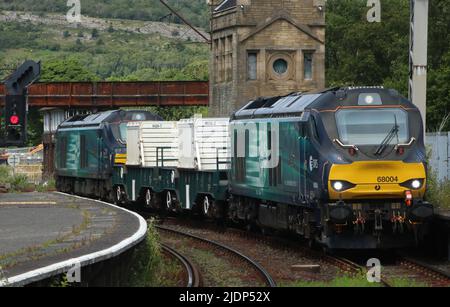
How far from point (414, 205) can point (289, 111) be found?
3564 millimetres

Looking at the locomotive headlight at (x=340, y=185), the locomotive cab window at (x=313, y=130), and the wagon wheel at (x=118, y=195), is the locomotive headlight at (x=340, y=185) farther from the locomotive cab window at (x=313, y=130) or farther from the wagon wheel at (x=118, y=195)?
the wagon wheel at (x=118, y=195)

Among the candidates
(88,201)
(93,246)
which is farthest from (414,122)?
(88,201)

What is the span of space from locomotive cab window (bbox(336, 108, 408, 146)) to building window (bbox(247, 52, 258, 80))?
2108 inches

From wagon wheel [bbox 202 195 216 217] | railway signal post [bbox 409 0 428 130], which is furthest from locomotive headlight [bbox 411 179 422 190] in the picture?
wagon wheel [bbox 202 195 216 217]

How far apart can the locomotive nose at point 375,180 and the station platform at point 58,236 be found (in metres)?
3.53

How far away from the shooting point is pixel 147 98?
78125 mm

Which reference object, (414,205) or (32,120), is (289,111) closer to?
(414,205)

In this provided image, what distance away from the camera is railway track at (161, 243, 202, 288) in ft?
60.8

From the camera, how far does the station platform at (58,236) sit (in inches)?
591

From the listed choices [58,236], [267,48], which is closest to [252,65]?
[267,48]

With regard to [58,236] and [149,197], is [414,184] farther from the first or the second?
[149,197]

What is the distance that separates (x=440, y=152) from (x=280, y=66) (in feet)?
152

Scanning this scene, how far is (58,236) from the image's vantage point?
20.9m

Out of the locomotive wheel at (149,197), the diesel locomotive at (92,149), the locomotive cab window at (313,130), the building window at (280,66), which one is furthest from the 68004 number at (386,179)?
the building window at (280,66)
